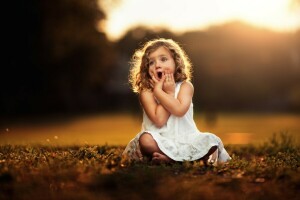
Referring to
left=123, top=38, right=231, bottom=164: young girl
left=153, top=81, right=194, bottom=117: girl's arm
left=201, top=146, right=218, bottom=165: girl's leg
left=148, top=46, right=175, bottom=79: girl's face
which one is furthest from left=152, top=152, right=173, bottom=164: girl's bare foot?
left=148, top=46, right=175, bottom=79: girl's face

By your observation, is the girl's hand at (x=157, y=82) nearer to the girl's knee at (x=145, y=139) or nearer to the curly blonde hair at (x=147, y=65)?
the curly blonde hair at (x=147, y=65)

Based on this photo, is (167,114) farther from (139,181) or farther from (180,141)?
(139,181)

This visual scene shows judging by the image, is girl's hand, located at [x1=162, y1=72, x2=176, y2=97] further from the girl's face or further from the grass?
the grass

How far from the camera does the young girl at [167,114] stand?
6805mm

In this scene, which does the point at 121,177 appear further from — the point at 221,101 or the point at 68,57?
the point at 221,101

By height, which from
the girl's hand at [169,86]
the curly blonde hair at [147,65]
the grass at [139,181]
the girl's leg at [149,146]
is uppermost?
the curly blonde hair at [147,65]

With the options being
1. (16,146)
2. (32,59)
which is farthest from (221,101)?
(16,146)

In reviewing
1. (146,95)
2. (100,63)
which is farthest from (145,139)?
(100,63)

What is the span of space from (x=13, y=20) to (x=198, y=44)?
35004mm

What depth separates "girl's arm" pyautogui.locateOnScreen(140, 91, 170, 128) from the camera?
7031 millimetres

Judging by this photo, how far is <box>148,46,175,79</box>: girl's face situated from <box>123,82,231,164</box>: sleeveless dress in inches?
10.3

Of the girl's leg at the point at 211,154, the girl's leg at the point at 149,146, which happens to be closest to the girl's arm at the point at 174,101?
the girl's leg at the point at 149,146

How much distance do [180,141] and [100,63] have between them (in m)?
42.4

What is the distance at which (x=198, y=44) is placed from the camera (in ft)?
225
